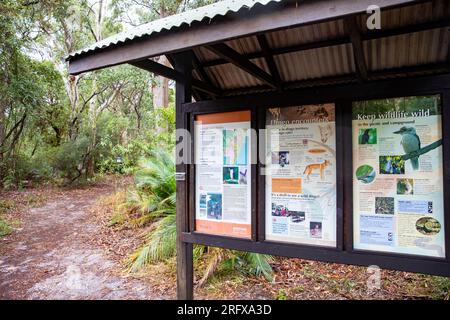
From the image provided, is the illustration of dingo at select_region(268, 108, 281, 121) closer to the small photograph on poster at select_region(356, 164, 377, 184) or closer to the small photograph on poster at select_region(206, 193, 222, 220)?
the small photograph on poster at select_region(356, 164, 377, 184)

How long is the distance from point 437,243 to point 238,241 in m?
1.62

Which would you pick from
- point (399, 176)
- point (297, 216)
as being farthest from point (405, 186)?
point (297, 216)

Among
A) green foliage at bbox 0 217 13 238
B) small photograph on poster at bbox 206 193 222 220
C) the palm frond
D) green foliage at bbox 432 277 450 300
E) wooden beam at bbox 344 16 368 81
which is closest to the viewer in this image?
wooden beam at bbox 344 16 368 81

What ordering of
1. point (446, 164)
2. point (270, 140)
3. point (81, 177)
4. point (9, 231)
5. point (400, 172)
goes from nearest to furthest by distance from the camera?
point (446, 164)
point (400, 172)
point (270, 140)
point (9, 231)
point (81, 177)

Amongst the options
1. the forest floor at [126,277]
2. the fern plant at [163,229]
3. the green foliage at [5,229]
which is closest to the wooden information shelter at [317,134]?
the forest floor at [126,277]

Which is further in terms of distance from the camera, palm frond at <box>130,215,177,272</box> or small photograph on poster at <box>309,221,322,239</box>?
palm frond at <box>130,215,177,272</box>

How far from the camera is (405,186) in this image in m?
2.38

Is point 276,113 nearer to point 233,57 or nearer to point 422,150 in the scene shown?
point 233,57

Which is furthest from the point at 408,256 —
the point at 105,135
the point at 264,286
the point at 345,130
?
the point at 105,135

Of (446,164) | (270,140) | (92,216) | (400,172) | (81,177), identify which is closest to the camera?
(446,164)

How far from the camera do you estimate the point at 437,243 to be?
2277 millimetres

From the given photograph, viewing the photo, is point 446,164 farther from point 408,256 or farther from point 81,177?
point 81,177

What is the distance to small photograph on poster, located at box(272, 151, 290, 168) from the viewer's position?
279 cm

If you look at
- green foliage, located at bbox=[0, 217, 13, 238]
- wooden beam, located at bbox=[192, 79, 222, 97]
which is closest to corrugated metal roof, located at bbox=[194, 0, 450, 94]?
wooden beam, located at bbox=[192, 79, 222, 97]
